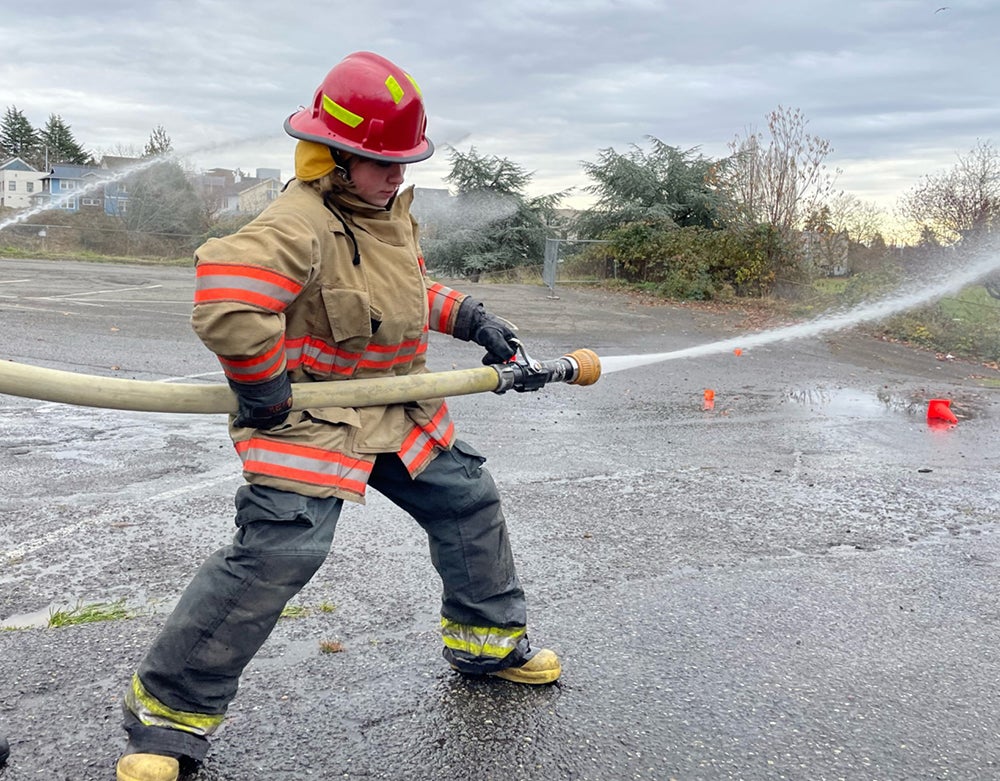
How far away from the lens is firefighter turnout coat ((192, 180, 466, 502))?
2.23 metres

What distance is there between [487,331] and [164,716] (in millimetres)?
1481

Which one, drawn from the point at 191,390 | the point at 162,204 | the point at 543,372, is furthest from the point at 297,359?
the point at 162,204

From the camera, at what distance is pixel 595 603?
363 cm

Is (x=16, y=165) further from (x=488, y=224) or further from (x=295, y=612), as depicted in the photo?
(x=295, y=612)

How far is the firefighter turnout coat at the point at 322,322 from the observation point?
2.23 meters

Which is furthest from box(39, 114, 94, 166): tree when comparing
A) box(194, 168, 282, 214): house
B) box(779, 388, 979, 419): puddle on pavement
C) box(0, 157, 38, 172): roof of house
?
box(779, 388, 979, 419): puddle on pavement

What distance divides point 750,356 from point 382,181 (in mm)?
9324

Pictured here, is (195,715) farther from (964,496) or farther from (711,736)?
(964,496)

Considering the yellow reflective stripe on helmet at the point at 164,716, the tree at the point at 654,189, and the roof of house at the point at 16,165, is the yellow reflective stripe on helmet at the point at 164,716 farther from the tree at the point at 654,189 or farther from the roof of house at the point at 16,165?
the roof of house at the point at 16,165

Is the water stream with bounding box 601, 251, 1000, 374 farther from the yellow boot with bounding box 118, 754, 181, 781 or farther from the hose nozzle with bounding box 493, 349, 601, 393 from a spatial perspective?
the yellow boot with bounding box 118, 754, 181, 781

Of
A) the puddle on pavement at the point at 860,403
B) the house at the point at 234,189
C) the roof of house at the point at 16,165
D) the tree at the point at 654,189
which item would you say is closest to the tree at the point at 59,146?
the roof of house at the point at 16,165

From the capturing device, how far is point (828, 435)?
702 centimetres

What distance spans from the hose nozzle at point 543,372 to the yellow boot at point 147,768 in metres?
1.38

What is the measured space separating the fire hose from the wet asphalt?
36.7 inches
